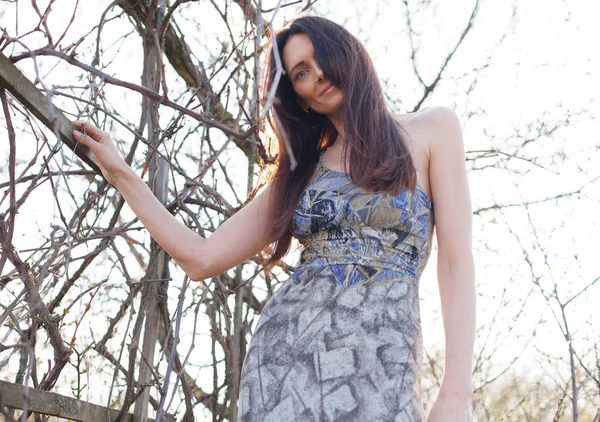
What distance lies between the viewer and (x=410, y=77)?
164 inches

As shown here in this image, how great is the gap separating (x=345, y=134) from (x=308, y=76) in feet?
0.61

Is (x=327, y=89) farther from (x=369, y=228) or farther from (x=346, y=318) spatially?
(x=346, y=318)

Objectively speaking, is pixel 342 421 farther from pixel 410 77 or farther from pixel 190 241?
pixel 410 77

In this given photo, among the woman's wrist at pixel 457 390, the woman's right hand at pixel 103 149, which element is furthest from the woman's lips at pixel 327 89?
the woman's wrist at pixel 457 390

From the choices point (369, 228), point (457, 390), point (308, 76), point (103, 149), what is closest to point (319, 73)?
point (308, 76)

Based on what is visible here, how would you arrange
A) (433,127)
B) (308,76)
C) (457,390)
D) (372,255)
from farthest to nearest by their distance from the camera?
(308,76) → (433,127) → (372,255) → (457,390)

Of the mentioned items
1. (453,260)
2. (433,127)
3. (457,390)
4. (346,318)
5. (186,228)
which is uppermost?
(433,127)

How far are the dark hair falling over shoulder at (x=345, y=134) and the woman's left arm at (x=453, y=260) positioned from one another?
3.1 inches

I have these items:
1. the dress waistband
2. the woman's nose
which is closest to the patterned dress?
the dress waistband

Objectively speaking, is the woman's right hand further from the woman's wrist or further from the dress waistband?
the woman's wrist

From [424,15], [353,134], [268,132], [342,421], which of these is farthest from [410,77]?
[342,421]

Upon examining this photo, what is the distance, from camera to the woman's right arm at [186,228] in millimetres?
1913

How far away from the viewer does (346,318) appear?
1713 millimetres

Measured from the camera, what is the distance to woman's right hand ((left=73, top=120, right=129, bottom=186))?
1.84 meters
